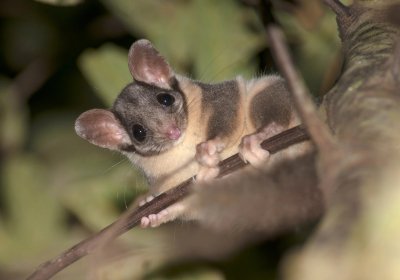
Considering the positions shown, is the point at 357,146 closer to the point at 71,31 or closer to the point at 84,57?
the point at 84,57

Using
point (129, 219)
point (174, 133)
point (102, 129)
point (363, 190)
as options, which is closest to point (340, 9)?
point (129, 219)

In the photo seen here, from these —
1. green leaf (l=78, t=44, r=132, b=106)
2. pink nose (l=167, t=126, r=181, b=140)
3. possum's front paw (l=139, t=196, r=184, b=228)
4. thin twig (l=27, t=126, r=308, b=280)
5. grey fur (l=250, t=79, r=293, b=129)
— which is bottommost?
thin twig (l=27, t=126, r=308, b=280)

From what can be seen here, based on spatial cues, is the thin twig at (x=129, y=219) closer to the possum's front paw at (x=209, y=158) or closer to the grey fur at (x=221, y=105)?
the possum's front paw at (x=209, y=158)

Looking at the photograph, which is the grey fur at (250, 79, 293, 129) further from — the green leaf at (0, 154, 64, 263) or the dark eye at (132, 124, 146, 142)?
the green leaf at (0, 154, 64, 263)

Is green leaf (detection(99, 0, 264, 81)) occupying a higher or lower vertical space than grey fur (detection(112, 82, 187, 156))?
higher

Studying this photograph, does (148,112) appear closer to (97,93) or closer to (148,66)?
(148,66)

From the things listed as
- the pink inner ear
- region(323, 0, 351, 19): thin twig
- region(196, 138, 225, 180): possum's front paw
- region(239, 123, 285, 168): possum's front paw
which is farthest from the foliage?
region(323, 0, 351, 19): thin twig
